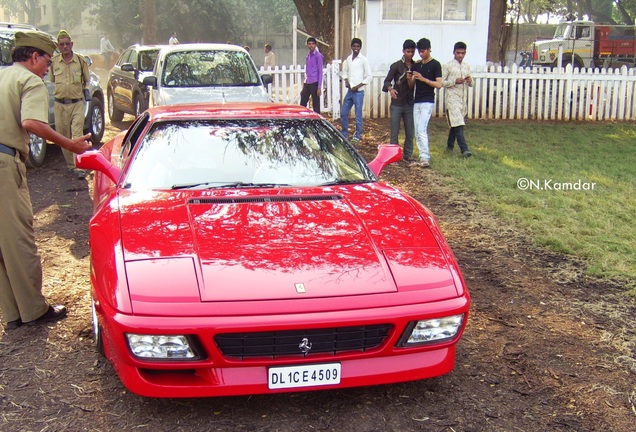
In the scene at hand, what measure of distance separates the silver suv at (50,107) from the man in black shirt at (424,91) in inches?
202

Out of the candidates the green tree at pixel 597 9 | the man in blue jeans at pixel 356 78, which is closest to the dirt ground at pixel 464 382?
→ the man in blue jeans at pixel 356 78

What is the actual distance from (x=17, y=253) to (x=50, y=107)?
632 centimetres

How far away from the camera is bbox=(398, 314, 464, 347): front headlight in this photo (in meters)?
3.30

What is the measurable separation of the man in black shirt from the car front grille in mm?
7146

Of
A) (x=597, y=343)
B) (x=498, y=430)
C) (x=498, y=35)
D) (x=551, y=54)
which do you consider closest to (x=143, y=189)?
(x=498, y=430)

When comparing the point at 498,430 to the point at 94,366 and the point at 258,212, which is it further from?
the point at 94,366

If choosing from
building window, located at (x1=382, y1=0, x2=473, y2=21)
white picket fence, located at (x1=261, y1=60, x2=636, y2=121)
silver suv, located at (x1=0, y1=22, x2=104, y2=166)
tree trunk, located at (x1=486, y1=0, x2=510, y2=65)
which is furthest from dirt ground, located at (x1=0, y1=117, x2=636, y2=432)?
tree trunk, located at (x1=486, y1=0, x2=510, y2=65)

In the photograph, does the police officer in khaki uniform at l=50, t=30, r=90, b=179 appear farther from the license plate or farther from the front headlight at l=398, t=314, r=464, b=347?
the front headlight at l=398, t=314, r=464, b=347

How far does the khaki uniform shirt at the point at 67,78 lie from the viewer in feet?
30.3

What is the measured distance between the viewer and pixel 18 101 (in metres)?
4.39

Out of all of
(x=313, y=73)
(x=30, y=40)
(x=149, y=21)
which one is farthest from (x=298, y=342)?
(x=149, y=21)

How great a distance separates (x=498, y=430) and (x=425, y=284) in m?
0.82

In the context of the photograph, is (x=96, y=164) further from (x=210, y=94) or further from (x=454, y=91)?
(x=454, y=91)

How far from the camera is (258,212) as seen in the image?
3920 mm
